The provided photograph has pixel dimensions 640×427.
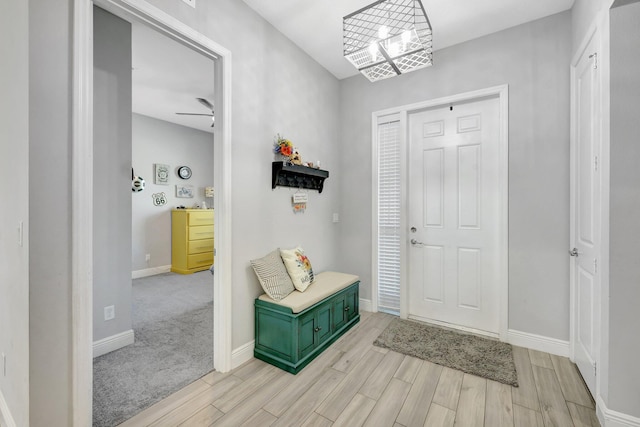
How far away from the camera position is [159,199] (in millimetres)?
5230

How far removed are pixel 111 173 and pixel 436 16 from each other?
3.09 metres

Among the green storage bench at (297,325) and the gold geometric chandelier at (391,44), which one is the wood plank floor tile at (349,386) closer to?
the green storage bench at (297,325)

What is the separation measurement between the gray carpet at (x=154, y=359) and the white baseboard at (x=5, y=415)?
1.18 ft

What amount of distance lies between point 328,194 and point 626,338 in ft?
8.35

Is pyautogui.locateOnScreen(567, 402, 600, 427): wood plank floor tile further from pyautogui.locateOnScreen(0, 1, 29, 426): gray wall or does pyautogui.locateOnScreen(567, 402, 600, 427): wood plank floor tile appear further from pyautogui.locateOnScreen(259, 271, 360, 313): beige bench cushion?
pyautogui.locateOnScreen(0, 1, 29, 426): gray wall

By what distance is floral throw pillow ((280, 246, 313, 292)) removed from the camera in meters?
2.44

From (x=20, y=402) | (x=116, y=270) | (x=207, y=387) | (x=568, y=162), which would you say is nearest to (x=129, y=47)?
(x=116, y=270)

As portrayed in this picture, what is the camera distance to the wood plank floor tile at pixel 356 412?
1596mm

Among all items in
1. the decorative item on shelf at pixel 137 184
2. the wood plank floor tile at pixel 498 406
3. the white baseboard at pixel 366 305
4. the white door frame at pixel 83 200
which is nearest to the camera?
the white door frame at pixel 83 200

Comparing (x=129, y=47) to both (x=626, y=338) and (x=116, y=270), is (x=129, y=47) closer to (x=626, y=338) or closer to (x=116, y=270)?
(x=116, y=270)

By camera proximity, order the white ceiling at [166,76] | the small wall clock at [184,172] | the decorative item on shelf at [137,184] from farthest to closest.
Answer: the small wall clock at [184,172] < the decorative item on shelf at [137,184] < the white ceiling at [166,76]

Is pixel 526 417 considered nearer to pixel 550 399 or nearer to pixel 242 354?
pixel 550 399

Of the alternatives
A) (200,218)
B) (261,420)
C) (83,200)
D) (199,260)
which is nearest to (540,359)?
(261,420)

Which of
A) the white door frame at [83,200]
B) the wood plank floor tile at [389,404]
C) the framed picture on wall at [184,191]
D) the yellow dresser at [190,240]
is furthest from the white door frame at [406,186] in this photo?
the framed picture on wall at [184,191]
